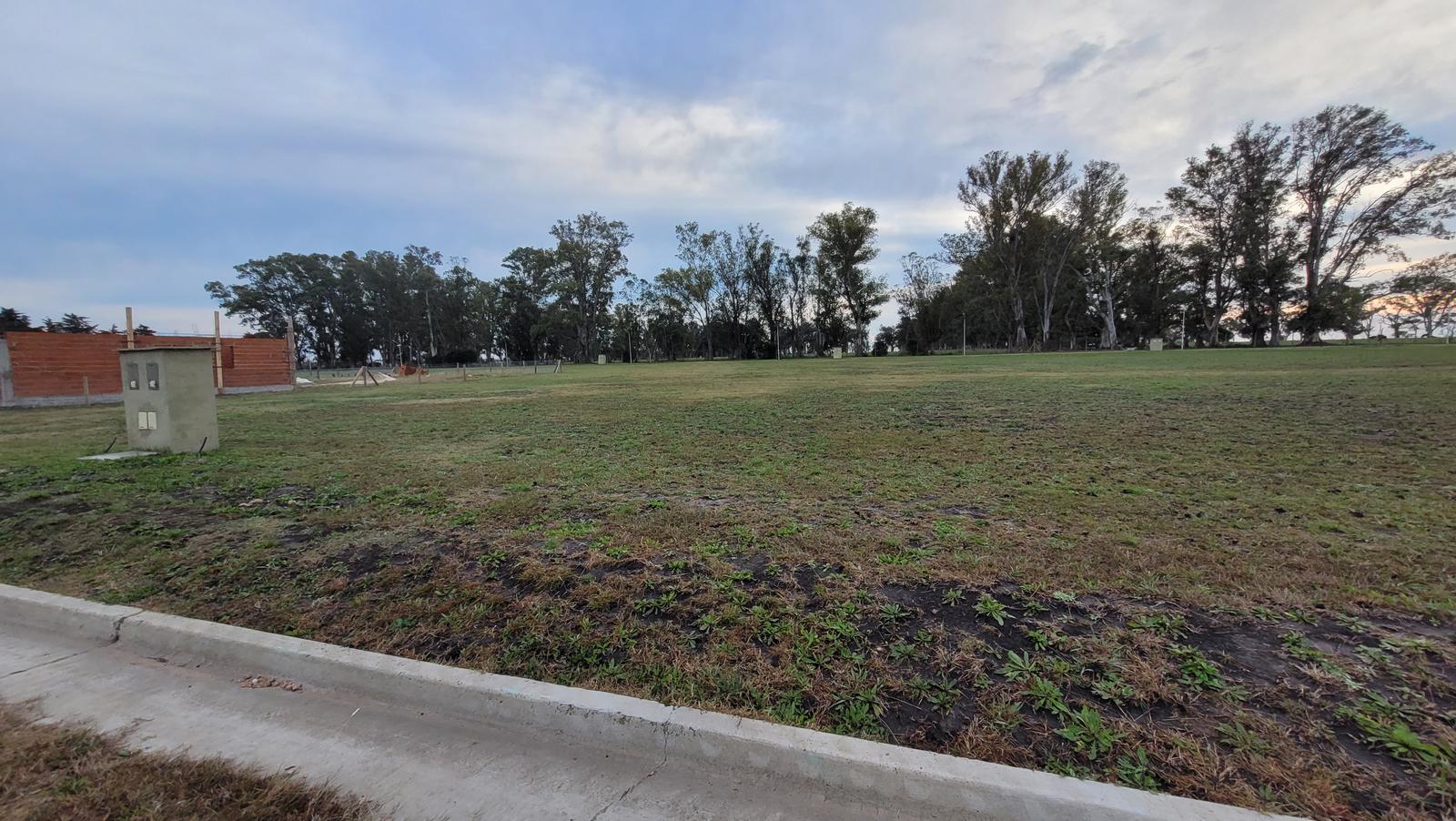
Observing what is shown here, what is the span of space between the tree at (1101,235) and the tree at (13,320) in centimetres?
8133

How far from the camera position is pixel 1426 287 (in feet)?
149

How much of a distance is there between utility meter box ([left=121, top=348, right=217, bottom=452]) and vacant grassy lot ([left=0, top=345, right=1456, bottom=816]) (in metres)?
0.68

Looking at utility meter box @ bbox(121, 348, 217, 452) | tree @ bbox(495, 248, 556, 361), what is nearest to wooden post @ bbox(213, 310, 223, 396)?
utility meter box @ bbox(121, 348, 217, 452)

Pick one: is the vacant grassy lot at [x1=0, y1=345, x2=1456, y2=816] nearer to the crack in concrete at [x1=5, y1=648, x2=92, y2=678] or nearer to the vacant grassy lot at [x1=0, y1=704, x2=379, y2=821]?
the crack in concrete at [x1=5, y1=648, x2=92, y2=678]

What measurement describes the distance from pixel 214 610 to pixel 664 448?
4.93 metres

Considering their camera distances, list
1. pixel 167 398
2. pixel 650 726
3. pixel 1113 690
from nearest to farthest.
A: pixel 650 726
pixel 1113 690
pixel 167 398

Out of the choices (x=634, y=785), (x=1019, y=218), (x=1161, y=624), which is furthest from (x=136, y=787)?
(x=1019, y=218)

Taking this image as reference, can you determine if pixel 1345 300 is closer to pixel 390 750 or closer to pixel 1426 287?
pixel 1426 287

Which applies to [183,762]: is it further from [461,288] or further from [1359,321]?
[461,288]

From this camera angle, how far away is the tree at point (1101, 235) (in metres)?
49.8

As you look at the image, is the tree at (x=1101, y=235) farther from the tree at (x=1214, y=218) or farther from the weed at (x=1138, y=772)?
the weed at (x=1138, y=772)

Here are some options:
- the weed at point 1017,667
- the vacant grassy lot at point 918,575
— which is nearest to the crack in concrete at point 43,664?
the vacant grassy lot at point 918,575

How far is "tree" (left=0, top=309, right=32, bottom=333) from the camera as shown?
3909cm

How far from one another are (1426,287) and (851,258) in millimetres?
46905
